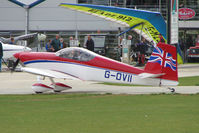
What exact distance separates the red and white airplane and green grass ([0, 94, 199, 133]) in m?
0.61

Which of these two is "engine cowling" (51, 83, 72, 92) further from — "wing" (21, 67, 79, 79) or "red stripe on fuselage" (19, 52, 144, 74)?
"red stripe on fuselage" (19, 52, 144, 74)

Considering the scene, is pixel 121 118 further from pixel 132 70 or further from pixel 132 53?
pixel 132 53

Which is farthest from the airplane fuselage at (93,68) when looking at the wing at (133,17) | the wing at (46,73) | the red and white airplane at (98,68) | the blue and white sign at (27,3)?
the blue and white sign at (27,3)

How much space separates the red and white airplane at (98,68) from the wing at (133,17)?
11265mm

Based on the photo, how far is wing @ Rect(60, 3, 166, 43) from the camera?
25.5 meters

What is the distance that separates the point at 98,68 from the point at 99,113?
414cm

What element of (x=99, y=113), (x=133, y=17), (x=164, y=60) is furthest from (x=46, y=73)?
(x=133, y=17)

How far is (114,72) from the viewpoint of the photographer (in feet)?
46.7

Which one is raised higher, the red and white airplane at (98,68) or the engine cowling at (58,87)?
the red and white airplane at (98,68)

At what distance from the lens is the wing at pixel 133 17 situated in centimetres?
2545

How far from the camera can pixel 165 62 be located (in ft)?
44.9

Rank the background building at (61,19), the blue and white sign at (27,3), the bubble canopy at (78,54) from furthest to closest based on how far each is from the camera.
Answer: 1. the blue and white sign at (27,3)
2. the background building at (61,19)
3. the bubble canopy at (78,54)

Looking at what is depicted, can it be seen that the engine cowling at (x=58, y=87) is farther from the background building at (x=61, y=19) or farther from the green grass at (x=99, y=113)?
the background building at (x=61, y=19)

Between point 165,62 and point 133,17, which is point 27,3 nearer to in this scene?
point 133,17
